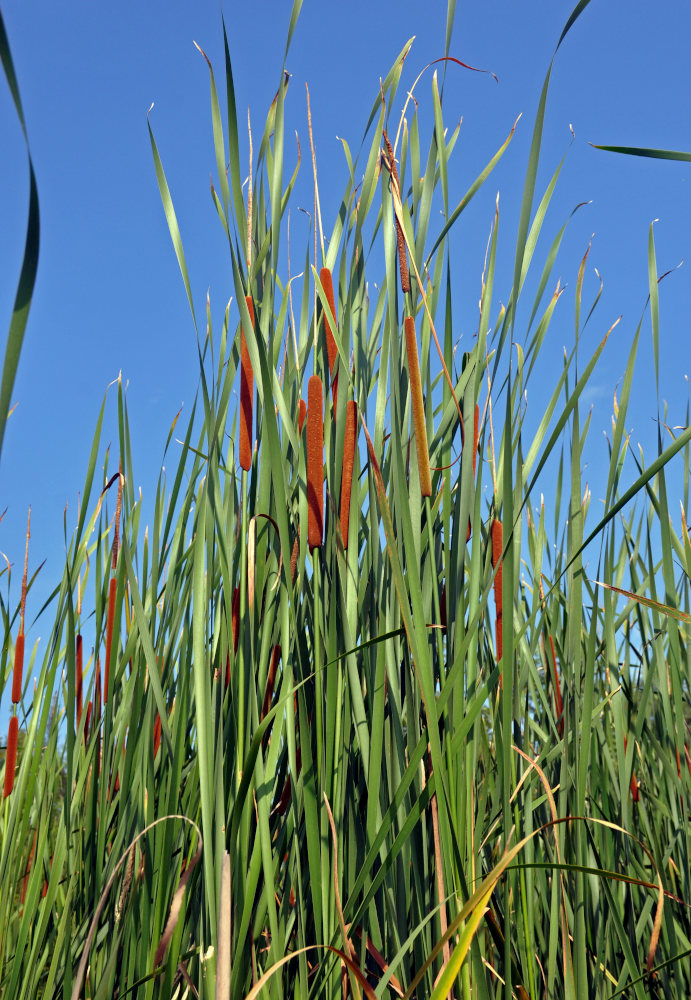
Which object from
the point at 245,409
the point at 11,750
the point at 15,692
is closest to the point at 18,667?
the point at 15,692

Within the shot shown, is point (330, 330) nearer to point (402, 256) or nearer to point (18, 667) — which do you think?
point (402, 256)

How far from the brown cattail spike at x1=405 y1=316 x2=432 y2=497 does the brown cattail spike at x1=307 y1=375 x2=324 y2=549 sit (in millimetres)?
105

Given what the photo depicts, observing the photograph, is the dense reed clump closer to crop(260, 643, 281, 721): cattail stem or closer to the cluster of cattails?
crop(260, 643, 281, 721): cattail stem

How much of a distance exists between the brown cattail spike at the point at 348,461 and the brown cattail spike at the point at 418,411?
8cm

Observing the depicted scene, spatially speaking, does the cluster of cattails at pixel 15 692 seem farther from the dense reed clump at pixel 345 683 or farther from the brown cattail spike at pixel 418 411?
the brown cattail spike at pixel 418 411

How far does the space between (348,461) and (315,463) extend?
4 centimetres

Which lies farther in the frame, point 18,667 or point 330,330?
point 18,667

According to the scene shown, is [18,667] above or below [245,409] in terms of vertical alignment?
below

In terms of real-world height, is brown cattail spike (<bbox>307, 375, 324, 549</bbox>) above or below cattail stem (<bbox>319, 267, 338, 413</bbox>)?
below

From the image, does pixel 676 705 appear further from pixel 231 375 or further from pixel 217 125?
pixel 217 125

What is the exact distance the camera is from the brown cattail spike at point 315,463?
0.77 meters

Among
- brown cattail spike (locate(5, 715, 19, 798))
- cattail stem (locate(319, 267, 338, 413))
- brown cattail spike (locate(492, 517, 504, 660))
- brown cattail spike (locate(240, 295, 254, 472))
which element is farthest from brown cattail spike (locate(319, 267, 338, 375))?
brown cattail spike (locate(5, 715, 19, 798))

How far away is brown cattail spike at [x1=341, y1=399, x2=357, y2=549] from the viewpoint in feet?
2.64

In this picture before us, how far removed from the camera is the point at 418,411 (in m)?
0.75
